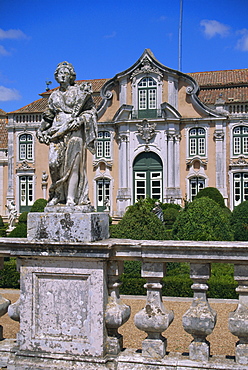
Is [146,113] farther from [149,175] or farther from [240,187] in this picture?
[240,187]

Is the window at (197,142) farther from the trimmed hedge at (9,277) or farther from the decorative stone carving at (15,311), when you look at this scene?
the decorative stone carving at (15,311)

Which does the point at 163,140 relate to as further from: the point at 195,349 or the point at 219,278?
the point at 195,349

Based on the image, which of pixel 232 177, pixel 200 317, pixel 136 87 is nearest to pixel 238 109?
pixel 232 177

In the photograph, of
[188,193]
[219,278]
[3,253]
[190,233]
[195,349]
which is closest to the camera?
[195,349]

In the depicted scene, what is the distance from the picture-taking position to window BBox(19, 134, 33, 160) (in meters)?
31.5

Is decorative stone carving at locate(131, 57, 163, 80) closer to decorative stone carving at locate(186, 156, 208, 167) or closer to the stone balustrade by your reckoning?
decorative stone carving at locate(186, 156, 208, 167)

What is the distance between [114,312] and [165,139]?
83.7 feet

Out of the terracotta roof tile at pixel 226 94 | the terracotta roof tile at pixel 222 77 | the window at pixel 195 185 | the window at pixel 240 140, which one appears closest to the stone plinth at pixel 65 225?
the window at pixel 195 185

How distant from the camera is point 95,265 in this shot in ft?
12.4

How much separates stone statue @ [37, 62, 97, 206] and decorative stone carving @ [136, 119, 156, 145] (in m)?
24.9

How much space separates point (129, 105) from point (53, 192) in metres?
25.6

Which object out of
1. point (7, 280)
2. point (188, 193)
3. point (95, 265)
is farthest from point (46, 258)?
point (188, 193)

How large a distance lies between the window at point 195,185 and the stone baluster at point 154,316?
999 inches

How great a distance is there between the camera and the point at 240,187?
2806 cm
